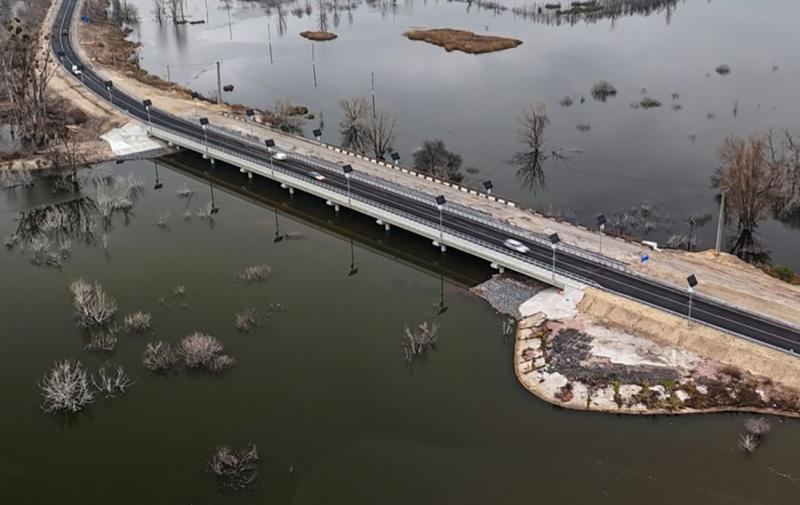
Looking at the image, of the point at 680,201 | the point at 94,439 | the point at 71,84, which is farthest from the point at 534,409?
the point at 71,84

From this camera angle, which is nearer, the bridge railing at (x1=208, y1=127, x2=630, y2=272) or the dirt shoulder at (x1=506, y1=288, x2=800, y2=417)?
the dirt shoulder at (x1=506, y1=288, x2=800, y2=417)

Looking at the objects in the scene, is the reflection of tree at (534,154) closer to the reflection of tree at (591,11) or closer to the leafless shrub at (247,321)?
the leafless shrub at (247,321)

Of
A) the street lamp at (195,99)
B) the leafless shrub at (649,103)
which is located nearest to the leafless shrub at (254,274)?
the street lamp at (195,99)

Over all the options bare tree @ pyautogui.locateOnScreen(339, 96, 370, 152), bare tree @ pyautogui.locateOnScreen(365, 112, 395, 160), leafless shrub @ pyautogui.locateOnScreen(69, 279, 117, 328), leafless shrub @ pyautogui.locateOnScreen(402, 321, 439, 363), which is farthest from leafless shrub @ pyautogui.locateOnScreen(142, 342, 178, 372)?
bare tree @ pyautogui.locateOnScreen(339, 96, 370, 152)

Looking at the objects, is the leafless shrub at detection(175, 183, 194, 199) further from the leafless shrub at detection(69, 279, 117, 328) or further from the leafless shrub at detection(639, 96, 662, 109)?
the leafless shrub at detection(639, 96, 662, 109)

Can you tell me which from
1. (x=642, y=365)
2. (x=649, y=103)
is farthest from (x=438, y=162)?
(x=642, y=365)

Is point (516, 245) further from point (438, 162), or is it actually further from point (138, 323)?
point (138, 323)
